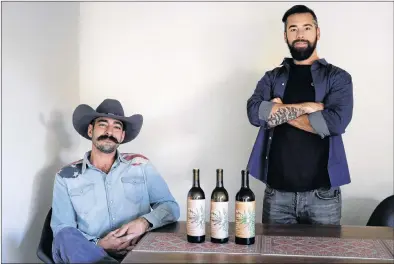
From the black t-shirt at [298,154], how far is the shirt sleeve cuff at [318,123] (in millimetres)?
90

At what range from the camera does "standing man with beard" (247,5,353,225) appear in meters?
2.14

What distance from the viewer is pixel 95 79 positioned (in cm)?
321

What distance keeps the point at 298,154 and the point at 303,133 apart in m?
0.10

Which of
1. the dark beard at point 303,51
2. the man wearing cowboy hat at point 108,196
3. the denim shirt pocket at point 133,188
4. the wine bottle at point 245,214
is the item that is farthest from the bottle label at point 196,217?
the dark beard at point 303,51

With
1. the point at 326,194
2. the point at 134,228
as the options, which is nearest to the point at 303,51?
the point at 326,194

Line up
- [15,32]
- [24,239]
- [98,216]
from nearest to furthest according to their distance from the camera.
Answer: [98,216]
[15,32]
[24,239]

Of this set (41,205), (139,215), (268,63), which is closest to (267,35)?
(268,63)

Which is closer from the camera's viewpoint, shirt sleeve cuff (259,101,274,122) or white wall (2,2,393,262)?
shirt sleeve cuff (259,101,274,122)

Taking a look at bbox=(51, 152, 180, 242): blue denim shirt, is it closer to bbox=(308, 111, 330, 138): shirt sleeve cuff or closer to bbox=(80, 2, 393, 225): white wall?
bbox=(308, 111, 330, 138): shirt sleeve cuff

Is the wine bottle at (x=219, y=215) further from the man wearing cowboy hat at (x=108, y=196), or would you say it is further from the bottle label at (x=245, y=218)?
the man wearing cowboy hat at (x=108, y=196)

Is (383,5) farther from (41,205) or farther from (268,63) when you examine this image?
(41,205)

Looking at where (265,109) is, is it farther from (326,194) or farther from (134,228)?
(134,228)

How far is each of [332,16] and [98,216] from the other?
196 cm

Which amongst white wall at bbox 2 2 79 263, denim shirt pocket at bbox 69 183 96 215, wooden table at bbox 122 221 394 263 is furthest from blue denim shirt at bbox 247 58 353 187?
white wall at bbox 2 2 79 263
